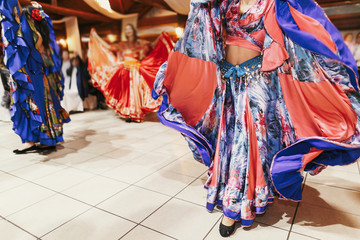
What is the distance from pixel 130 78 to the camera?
15.0 ft

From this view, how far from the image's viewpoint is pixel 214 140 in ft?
5.08

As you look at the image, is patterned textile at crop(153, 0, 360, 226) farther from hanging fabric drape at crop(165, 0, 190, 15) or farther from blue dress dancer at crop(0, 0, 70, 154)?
hanging fabric drape at crop(165, 0, 190, 15)

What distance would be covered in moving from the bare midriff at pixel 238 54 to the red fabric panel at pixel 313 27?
0.86 feet

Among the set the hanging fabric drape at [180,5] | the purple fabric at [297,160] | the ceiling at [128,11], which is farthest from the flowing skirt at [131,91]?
the purple fabric at [297,160]

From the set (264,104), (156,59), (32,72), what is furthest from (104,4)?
(264,104)

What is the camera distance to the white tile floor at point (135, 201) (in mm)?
1434

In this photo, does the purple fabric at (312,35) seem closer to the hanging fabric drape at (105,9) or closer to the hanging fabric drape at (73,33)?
the hanging fabric drape at (105,9)

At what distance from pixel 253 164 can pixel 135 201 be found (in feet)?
3.03

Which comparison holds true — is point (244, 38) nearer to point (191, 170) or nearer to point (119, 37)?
point (191, 170)

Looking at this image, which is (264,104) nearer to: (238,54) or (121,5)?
(238,54)

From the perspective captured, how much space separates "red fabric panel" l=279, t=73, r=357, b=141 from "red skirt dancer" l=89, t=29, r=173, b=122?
3.28m

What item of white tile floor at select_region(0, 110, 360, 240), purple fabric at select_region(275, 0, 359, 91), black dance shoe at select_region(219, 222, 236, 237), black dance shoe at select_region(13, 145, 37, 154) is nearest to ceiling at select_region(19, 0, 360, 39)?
black dance shoe at select_region(13, 145, 37, 154)

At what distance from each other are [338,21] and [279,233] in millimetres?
5954

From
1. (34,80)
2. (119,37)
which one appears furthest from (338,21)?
(34,80)
